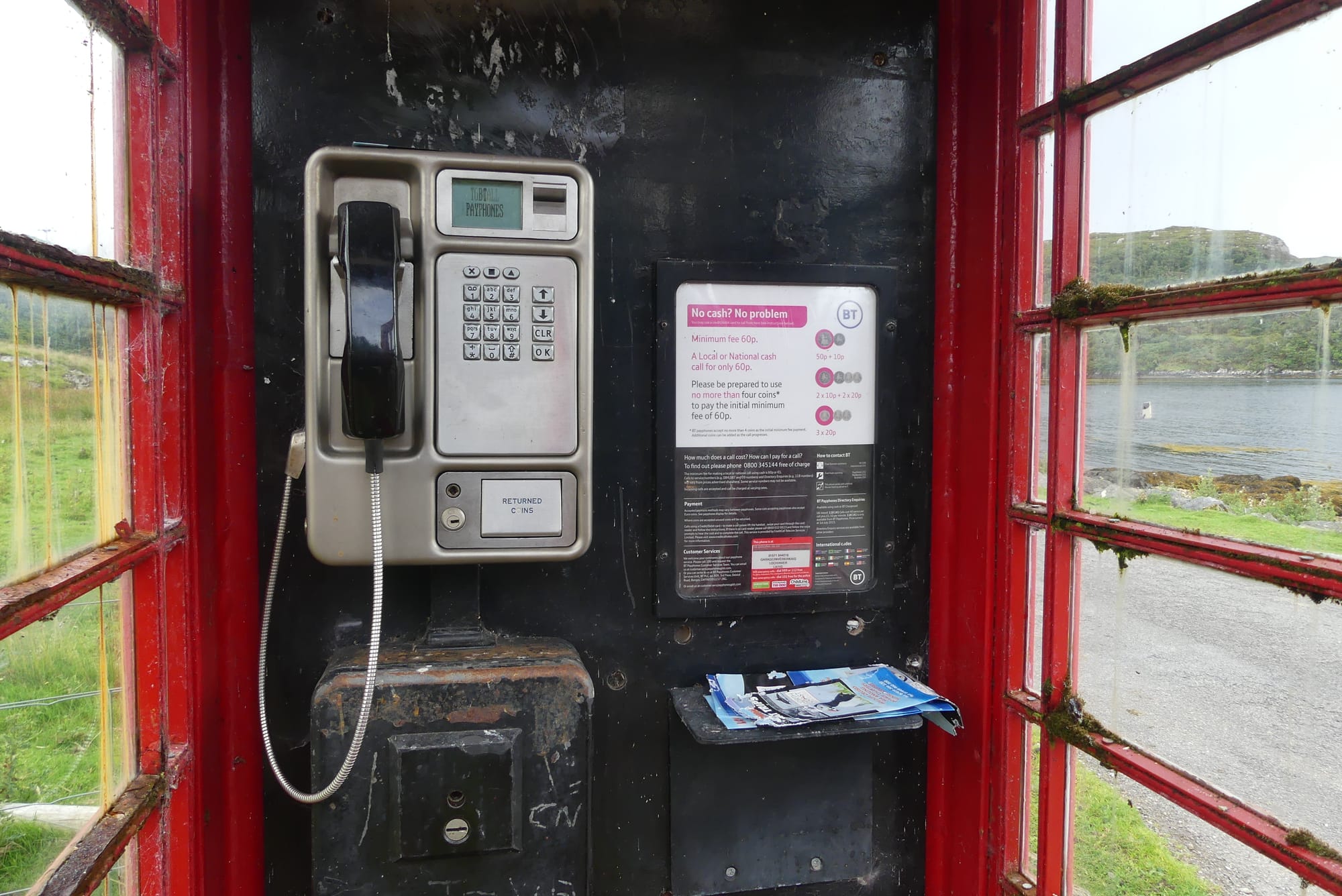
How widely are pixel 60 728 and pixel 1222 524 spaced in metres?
1.26

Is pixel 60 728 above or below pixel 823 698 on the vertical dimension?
above

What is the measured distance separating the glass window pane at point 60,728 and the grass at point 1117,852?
1.21 metres

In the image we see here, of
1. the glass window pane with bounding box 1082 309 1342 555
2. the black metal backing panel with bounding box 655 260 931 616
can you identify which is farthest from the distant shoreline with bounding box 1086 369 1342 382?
the black metal backing panel with bounding box 655 260 931 616

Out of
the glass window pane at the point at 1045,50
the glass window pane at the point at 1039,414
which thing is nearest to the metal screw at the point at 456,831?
the glass window pane at the point at 1039,414

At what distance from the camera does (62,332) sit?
78cm

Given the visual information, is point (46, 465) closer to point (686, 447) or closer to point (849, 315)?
point (686, 447)

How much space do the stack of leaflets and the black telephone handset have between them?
69 centimetres

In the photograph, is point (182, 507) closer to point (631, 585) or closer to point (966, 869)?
point (631, 585)

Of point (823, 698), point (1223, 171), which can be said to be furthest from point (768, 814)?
point (1223, 171)

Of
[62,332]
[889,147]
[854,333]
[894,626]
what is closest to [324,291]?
[62,332]

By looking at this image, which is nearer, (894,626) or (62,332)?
(62,332)

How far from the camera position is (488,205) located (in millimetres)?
1009

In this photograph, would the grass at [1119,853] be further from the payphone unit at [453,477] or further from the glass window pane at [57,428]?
the glass window pane at [57,428]

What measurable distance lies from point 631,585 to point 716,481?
232 millimetres
